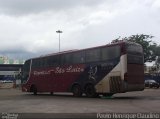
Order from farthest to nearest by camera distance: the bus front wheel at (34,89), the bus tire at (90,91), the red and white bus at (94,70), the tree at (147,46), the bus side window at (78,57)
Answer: the tree at (147,46) → the bus front wheel at (34,89) → the bus side window at (78,57) → the bus tire at (90,91) → the red and white bus at (94,70)

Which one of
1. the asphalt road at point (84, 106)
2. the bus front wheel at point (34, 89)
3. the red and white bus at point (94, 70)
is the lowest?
the asphalt road at point (84, 106)

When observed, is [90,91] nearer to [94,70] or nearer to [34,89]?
[94,70]

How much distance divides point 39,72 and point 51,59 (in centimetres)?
243

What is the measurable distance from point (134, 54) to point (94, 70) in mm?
3203

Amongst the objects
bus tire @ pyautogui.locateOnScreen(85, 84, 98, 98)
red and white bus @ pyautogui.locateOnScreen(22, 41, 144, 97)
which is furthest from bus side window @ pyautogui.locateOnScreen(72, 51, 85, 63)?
bus tire @ pyautogui.locateOnScreen(85, 84, 98, 98)

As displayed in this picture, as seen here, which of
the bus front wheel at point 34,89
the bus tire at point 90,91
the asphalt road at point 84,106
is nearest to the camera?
the asphalt road at point 84,106

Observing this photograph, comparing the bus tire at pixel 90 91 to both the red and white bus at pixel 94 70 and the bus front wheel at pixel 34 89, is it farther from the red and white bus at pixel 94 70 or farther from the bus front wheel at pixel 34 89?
the bus front wheel at pixel 34 89

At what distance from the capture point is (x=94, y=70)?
26797 mm

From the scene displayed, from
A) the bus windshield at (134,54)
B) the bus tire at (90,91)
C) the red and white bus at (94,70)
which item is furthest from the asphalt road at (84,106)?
the bus tire at (90,91)

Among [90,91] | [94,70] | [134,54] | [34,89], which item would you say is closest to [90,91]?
[90,91]

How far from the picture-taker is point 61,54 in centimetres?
3064

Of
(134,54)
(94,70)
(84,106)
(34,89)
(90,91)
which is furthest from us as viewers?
(34,89)

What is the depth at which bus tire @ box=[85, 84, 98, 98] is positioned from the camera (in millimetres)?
26955

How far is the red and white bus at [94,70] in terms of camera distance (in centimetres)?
2456
